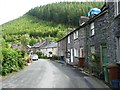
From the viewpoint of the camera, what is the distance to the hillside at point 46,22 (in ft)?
397

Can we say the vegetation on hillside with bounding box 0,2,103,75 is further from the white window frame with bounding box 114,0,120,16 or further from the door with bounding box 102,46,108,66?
the white window frame with bounding box 114,0,120,16

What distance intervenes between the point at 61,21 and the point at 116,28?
418 feet

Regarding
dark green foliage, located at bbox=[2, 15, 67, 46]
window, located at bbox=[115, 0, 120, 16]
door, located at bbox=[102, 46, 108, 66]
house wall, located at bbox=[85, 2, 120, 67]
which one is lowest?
door, located at bbox=[102, 46, 108, 66]

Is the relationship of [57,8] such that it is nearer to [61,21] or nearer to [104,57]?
[61,21]

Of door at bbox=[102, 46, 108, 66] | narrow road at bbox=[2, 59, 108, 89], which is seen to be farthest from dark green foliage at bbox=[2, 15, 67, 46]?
narrow road at bbox=[2, 59, 108, 89]

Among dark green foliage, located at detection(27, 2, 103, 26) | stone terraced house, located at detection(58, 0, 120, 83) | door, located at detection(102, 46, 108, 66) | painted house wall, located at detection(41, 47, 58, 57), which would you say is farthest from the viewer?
dark green foliage, located at detection(27, 2, 103, 26)

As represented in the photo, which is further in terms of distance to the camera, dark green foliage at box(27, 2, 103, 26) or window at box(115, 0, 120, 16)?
dark green foliage at box(27, 2, 103, 26)

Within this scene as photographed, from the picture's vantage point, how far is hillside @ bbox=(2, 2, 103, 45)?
121150 millimetres

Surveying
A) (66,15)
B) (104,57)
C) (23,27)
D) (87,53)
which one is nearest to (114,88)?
(104,57)

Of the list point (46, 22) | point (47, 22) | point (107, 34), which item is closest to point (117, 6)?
point (107, 34)

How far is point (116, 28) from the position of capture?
14.1m

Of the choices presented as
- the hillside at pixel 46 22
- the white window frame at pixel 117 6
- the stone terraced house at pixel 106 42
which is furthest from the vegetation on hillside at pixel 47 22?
the white window frame at pixel 117 6

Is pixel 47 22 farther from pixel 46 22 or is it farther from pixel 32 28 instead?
pixel 32 28

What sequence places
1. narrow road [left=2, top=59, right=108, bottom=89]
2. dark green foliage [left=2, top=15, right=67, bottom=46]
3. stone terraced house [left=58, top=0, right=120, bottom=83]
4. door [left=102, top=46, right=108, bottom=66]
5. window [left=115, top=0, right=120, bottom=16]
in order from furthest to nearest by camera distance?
dark green foliage [left=2, top=15, right=67, bottom=46], door [left=102, top=46, right=108, bottom=66], window [left=115, top=0, right=120, bottom=16], stone terraced house [left=58, top=0, right=120, bottom=83], narrow road [left=2, top=59, right=108, bottom=89]
